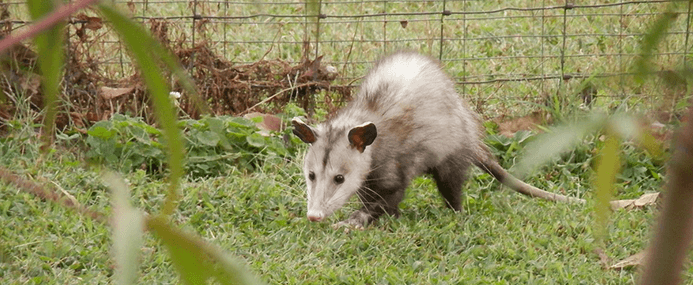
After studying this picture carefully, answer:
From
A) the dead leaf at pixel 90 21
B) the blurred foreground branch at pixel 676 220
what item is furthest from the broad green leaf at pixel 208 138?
the blurred foreground branch at pixel 676 220

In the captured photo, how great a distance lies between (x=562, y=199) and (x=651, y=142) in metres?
4.25

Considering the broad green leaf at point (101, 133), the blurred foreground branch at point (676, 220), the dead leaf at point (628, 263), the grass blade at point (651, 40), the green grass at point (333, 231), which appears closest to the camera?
the blurred foreground branch at point (676, 220)

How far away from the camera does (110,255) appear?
3.77 m

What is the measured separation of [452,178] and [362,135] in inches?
22.4

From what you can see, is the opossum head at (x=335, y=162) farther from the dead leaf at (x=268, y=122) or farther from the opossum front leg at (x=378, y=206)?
the dead leaf at (x=268, y=122)

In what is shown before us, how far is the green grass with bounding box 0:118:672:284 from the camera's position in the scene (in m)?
3.74

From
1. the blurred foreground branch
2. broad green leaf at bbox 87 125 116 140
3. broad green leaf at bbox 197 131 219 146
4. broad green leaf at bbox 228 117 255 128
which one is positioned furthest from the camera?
broad green leaf at bbox 228 117 255 128

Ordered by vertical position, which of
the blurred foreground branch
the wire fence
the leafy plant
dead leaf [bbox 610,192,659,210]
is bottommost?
dead leaf [bbox 610,192,659,210]

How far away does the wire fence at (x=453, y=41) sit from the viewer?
5871 mm

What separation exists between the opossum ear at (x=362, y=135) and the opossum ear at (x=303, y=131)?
0.69 feet

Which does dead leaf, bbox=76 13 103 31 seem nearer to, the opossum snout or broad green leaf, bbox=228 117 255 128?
broad green leaf, bbox=228 117 255 128

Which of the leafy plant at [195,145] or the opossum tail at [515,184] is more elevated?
the leafy plant at [195,145]

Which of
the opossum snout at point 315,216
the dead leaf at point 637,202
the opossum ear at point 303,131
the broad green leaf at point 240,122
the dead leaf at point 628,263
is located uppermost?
the opossum ear at point 303,131

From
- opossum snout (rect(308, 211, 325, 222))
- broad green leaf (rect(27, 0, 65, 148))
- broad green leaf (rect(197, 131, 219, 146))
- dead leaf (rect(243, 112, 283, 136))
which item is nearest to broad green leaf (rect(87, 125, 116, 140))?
broad green leaf (rect(197, 131, 219, 146))
